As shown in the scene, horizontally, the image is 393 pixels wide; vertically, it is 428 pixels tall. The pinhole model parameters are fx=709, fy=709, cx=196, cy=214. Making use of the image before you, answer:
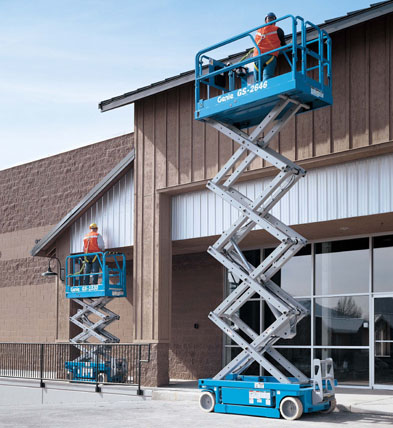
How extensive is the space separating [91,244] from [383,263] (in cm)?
810

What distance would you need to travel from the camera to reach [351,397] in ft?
47.5

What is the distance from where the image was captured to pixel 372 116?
47.3ft

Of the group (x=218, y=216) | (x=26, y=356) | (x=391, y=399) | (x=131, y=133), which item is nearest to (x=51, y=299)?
(x=26, y=356)

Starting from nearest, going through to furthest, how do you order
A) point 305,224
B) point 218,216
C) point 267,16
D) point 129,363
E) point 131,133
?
point 267,16
point 305,224
point 218,216
point 129,363
point 131,133

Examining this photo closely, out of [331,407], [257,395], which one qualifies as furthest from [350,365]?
[257,395]

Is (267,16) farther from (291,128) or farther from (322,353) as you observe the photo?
(322,353)

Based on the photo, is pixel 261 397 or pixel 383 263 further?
pixel 383 263

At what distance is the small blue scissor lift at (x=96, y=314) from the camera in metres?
18.6

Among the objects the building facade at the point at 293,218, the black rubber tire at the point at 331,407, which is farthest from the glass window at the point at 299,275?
the black rubber tire at the point at 331,407

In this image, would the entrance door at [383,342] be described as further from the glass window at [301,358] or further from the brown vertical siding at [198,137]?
the brown vertical siding at [198,137]

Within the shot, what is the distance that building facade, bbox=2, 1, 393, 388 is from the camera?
14.7 m

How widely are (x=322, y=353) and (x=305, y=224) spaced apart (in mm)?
4027

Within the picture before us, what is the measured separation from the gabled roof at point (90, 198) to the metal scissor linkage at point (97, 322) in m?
2.40

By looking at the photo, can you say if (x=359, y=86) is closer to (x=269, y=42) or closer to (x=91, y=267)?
(x=269, y=42)
